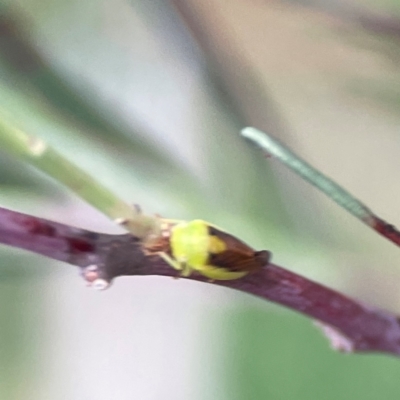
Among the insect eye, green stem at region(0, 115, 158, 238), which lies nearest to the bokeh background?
green stem at region(0, 115, 158, 238)

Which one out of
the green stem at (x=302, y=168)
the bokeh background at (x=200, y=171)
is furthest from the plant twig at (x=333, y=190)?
the bokeh background at (x=200, y=171)

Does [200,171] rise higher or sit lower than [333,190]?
higher

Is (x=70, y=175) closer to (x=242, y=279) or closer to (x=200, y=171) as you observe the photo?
(x=242, y=279)

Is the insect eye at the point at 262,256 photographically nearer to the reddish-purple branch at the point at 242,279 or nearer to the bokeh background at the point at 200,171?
the reddish-purple branch at the point at 242,279

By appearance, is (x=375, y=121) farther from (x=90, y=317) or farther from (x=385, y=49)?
(x=90, y=317)

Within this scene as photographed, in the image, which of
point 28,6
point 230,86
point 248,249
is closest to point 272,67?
point 230,86

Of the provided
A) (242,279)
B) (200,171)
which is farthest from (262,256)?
(200,171)
